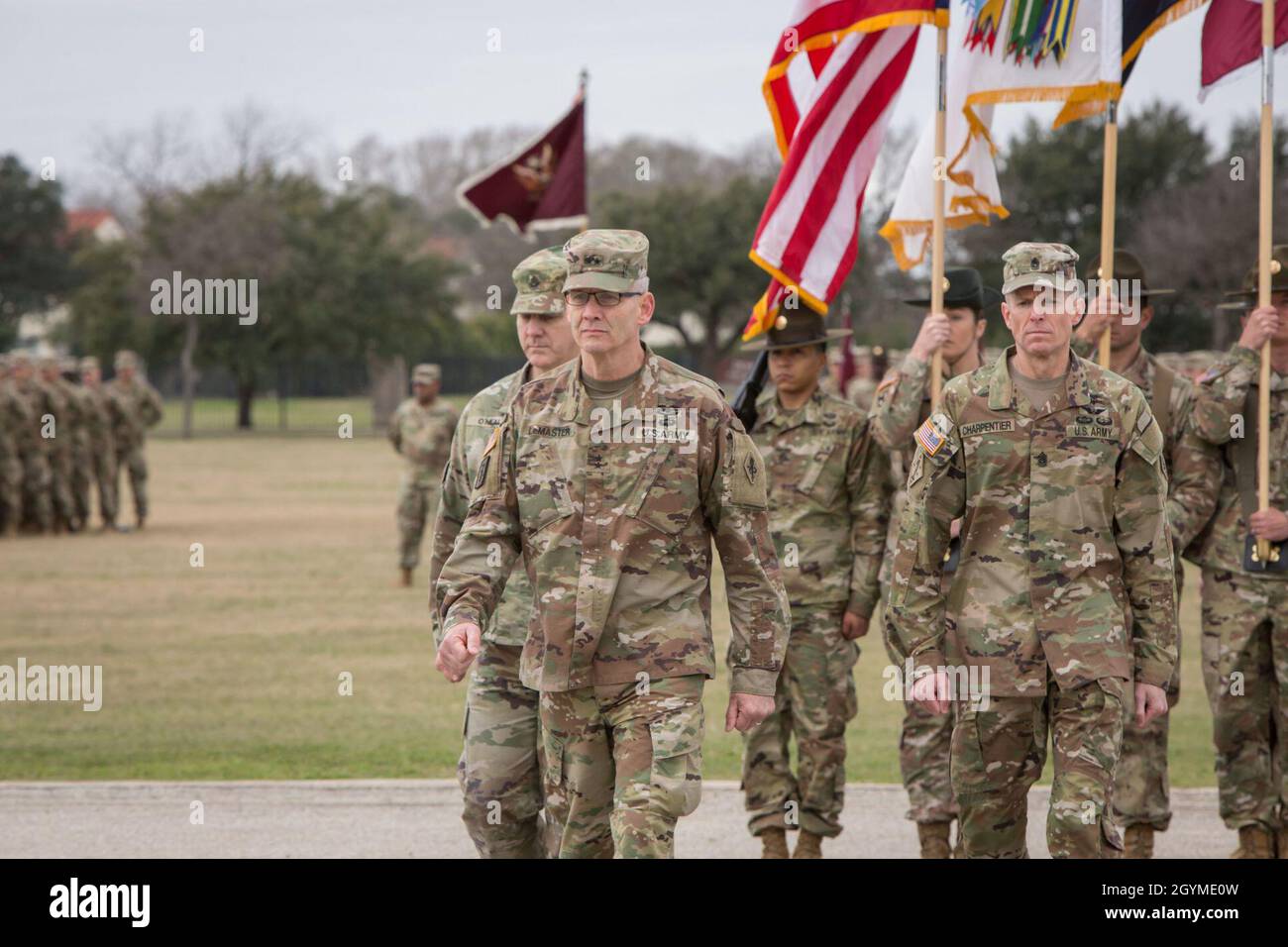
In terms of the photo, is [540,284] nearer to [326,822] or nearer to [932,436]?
[932,436]

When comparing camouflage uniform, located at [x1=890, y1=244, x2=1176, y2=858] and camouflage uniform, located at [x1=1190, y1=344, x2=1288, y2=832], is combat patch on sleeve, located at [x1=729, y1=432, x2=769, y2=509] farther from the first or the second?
camouflage uniform, located at [x1=1190, y1=344, x2=1288, y2=832]

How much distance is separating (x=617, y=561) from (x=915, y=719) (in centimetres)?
300

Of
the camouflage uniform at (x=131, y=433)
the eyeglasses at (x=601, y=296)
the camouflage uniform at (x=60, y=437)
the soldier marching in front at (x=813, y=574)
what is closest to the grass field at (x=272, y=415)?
the camouflage uniform at (x=131, y=433)

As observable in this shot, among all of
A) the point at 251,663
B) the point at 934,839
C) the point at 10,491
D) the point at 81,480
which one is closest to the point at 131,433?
the point at 81,480

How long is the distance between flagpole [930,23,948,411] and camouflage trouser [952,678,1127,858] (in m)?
1.38

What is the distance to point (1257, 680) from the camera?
25.2 ft

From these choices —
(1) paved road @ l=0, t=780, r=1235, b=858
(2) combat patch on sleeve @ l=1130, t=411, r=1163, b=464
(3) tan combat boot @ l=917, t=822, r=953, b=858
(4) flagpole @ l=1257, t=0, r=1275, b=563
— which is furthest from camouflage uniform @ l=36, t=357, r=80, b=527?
(2) combat patch on sleeve @ l=1130, t=411, r=1163, b=464

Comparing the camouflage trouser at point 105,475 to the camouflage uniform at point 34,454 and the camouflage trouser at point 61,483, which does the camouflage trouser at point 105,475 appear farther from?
the camouflage uniform at point 34,454

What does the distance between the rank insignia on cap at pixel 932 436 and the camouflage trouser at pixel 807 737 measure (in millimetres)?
1862

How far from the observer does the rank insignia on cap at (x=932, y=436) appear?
622 centimetres

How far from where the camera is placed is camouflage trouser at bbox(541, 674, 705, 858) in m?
5.30
